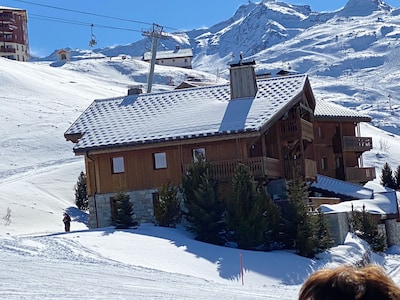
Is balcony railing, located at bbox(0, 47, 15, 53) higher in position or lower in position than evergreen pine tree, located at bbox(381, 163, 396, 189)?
higher

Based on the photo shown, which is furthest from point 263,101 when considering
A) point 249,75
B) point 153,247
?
point 153,247

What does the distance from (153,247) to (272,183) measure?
9617mm

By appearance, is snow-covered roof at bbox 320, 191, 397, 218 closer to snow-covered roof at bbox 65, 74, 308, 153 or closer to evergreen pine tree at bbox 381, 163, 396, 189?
snow-covered roof at bbox 65, 74, 308, 153

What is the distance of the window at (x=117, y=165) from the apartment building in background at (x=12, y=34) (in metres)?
114

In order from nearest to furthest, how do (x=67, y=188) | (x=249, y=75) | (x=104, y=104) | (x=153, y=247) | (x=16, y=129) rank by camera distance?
(x=153, y=247), (x=249, y=75), (x=104, y=104), (x=67, y=188), (x=16, y=129)

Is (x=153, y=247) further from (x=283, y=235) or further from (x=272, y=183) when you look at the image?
(x=272, y=183)

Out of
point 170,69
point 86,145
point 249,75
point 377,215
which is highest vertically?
point 170,69

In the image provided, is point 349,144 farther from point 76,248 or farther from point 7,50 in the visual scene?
point 7,50

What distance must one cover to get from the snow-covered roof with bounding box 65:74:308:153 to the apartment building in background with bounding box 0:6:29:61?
110m

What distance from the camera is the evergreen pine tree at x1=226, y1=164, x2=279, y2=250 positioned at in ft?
89.8

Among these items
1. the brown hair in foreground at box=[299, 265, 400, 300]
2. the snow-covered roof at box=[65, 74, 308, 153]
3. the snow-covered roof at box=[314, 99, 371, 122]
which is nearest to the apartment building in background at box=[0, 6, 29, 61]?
the snow-covered roof at box=[314, 99, 371, 122]

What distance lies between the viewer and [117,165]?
34.6m

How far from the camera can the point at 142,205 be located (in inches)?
1321

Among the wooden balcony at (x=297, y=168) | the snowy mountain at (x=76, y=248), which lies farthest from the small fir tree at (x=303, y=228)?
the wooden balcony at (x=297, y=168)
